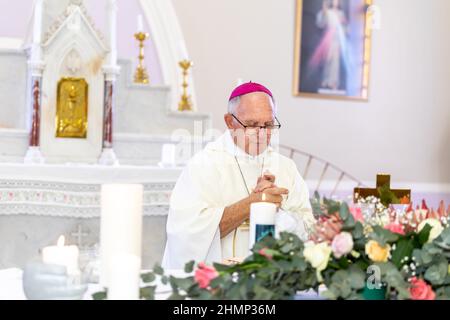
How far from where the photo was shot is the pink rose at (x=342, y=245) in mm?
2113

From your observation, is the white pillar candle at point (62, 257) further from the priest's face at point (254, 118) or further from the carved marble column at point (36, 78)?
the carved marble column at point (36, 78)

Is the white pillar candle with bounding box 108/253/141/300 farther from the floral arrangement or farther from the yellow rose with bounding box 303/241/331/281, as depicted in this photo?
the yellow rose with bounding box 303/241/331/281

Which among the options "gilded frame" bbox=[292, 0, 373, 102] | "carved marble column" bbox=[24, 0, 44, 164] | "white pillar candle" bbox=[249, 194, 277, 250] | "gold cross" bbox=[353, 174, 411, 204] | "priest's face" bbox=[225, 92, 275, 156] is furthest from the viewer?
"gilded frame" bbox=[292, 0, 373, 102]

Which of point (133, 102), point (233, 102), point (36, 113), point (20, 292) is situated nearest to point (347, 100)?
point (133, 102)

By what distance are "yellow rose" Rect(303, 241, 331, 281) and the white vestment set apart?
1.26 m

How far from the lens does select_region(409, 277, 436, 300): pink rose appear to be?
82.6 inches

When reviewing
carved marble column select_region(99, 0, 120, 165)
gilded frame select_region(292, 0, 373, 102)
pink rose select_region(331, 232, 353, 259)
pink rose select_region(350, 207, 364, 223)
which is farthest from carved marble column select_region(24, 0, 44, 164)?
pink rose select_region(331, 232, 353, 259)

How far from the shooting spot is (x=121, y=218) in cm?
227

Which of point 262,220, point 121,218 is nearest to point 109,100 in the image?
point 262,220

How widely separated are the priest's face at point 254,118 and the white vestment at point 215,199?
0.18 m

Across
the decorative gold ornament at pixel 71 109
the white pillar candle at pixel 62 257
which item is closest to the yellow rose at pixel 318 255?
the white pillar candle at pixel 62 257

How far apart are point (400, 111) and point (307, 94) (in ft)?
4.95

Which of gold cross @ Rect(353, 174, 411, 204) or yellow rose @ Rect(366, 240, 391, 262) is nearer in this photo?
yellow rose @ Rect(366, 240, 391, 262)

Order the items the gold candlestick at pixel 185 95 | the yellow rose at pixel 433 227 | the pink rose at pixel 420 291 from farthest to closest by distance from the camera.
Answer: the gold candlestick at pixel 185 95 < the yellow rose at pixel 433 227 < the pink rose at pixel 420 291
